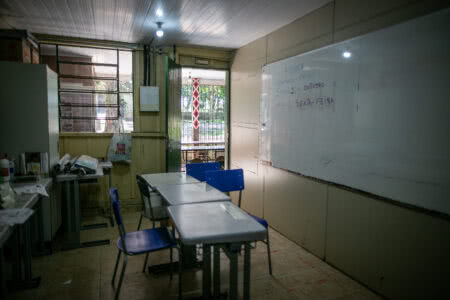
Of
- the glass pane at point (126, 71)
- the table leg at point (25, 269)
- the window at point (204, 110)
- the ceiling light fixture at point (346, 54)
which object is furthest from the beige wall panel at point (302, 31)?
the window at point (204, 110)

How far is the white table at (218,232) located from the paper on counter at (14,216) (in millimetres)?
1004

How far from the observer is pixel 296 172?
3.55m

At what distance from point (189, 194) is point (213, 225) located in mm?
805

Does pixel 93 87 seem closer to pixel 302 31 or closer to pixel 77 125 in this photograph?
pixel 77 125

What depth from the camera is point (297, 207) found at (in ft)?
11.7

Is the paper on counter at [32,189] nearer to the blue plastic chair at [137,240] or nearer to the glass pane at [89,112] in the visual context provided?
the blue plastic chair at [137,240]

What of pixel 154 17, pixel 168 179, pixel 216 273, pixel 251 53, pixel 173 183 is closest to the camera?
pixel 216 273

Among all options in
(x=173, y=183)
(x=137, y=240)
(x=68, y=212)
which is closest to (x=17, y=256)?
(x=68, y=212)

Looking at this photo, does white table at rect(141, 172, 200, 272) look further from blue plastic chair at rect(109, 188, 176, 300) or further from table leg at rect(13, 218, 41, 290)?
table leg at rect(13, 218, 41, 290)

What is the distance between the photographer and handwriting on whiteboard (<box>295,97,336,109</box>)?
9.75 feet

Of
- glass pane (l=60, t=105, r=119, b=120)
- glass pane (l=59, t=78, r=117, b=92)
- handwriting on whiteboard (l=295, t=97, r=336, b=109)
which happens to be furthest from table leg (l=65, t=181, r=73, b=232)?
handwriting on whiteboard (l=295, t=97, r=336, b=109)

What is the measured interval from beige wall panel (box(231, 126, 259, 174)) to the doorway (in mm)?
2850

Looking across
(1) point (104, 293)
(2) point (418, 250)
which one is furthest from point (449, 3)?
(1) point (104, 293)

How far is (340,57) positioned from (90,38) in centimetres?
368
